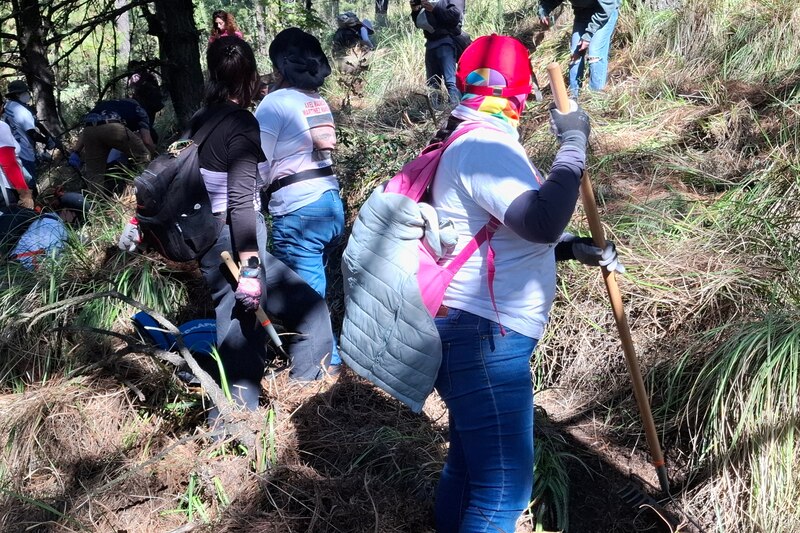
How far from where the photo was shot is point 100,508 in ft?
9.71

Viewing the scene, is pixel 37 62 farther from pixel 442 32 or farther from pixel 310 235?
pixel 310 235

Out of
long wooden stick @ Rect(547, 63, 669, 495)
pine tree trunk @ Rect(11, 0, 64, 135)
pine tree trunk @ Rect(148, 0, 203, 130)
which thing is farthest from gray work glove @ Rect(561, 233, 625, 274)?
pine tree trunk @ Rect(11, 0, 64, 135)

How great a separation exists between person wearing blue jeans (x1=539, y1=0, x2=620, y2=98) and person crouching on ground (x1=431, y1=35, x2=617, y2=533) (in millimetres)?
4459

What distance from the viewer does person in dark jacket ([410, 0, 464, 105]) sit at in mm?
6820

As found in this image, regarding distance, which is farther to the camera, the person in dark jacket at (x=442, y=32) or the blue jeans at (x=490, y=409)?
the person in dark jacket at (x=442, y=32)

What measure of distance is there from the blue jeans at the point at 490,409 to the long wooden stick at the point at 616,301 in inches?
22.3

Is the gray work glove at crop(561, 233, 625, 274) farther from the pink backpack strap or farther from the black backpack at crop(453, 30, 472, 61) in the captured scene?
the black backpack at crop(453, 30, 472, 61)

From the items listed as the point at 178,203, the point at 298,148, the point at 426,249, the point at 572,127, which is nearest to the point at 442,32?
the point at 298,148

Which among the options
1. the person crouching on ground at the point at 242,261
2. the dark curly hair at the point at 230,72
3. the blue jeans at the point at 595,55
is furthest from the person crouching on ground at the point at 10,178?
the blue jeans at the point at 595,55

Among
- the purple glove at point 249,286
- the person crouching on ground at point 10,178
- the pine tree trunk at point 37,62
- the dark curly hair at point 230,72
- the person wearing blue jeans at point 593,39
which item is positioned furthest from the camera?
the pine tree trunk at point 37,62

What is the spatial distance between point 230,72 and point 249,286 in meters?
1.01

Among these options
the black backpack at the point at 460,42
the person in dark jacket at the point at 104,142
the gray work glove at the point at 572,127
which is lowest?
the person in dark jacket at the point at 104,142

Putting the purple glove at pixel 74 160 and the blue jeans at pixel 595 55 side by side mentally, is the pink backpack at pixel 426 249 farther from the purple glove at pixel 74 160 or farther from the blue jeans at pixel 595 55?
the purple glove at pixel 74 160

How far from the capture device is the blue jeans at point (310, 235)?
3.79 meters
